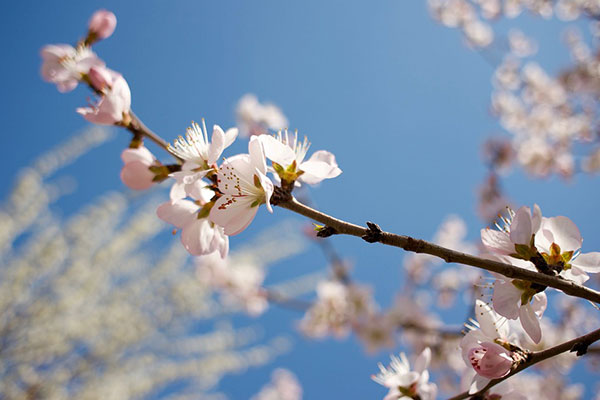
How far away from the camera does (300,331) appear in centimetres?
284

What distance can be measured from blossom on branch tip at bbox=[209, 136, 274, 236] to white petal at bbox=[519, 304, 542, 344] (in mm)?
405

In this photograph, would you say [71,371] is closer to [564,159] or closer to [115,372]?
[115,372]

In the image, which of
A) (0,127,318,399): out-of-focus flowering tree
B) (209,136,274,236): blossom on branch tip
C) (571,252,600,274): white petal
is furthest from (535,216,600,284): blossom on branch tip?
(0,127,318,399): out-of-focus flowering tree

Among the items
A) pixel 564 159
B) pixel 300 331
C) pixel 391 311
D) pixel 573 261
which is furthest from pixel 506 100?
pixel 573 261

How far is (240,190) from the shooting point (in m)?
0.56

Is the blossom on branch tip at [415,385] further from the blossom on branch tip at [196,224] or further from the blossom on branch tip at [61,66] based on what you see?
the blossom on branch tip at [61,66]

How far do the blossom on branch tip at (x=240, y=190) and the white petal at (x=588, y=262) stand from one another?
47 centimetres

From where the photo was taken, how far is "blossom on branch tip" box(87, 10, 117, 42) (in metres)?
0.85

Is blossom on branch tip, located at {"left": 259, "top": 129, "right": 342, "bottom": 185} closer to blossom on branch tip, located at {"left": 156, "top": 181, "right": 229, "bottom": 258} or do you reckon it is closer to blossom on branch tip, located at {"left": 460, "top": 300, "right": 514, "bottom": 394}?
blossom on branch tip, located at {"left": 156, "top": 181, "right": 229, "bottom": 258}

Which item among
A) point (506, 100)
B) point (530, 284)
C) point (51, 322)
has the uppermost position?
point (506, 100)

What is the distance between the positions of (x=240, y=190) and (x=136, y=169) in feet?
0.80

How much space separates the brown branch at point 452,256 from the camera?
460mm

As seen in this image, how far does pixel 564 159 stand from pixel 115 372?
4867mm

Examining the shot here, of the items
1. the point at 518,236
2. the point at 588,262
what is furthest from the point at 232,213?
the point at 588,262
